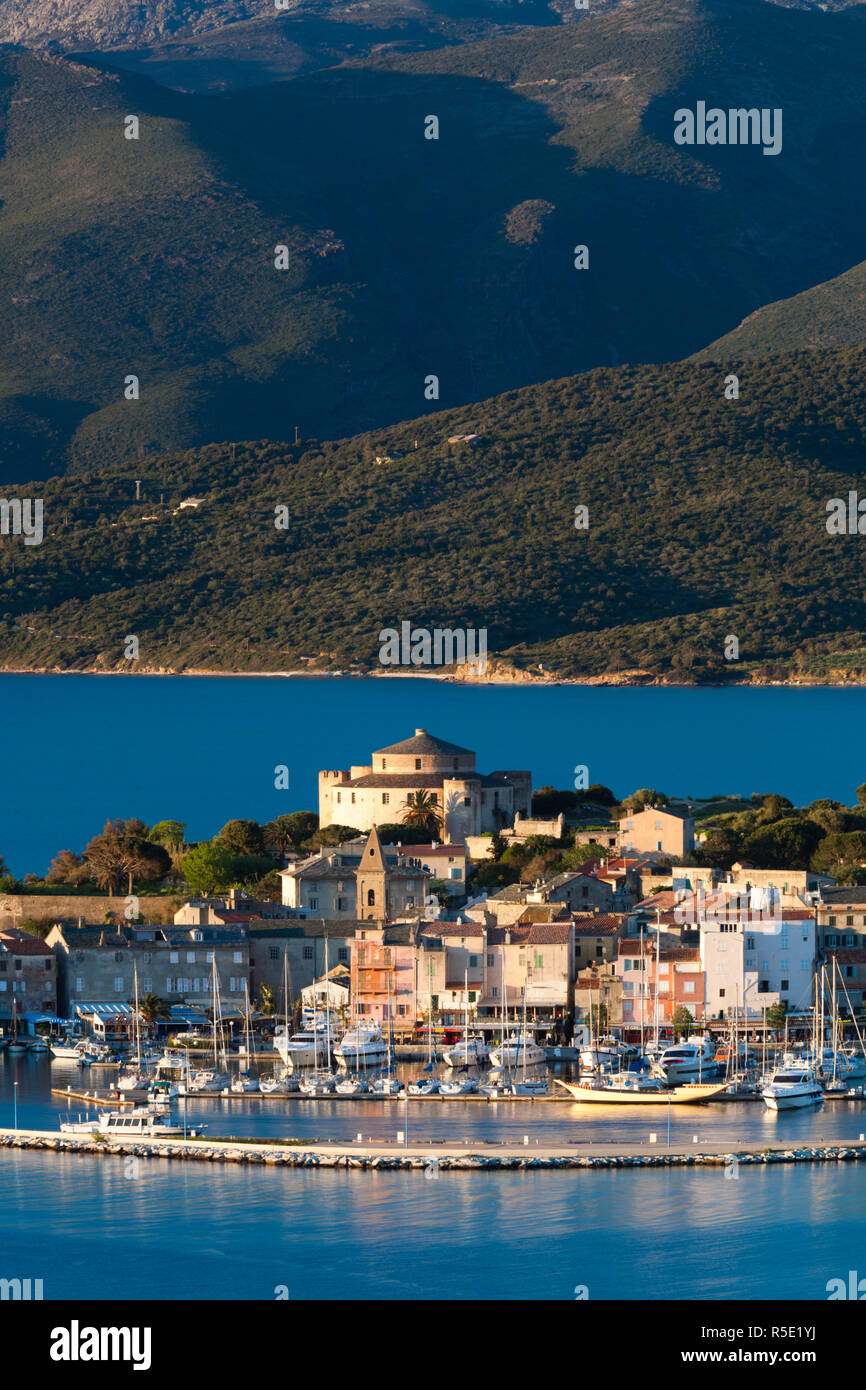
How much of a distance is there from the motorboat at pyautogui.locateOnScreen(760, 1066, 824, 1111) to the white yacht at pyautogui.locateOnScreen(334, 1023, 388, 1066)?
807 centimetres

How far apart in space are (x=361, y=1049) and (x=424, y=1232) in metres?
12.9

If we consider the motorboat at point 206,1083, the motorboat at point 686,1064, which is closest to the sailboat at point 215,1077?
the motorboat at point 206,1083

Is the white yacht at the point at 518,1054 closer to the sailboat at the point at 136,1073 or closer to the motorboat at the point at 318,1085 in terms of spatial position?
the motorboat at the point at 318,1085

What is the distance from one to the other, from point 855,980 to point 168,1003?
14.4 m

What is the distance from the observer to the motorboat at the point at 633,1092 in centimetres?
4728

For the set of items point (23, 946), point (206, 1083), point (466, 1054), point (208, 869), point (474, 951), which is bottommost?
point (206, 1083)

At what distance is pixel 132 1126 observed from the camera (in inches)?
1751

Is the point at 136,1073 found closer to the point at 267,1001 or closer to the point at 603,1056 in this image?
the point at 267,1001

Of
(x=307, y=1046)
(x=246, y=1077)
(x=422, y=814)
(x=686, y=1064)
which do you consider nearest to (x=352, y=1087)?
(x=246, y=1077)

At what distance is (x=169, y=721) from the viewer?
18750 centimetres

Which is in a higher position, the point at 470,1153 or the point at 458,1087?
the point at 458,1087

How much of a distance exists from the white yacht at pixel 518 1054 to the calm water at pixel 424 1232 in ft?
26.9
